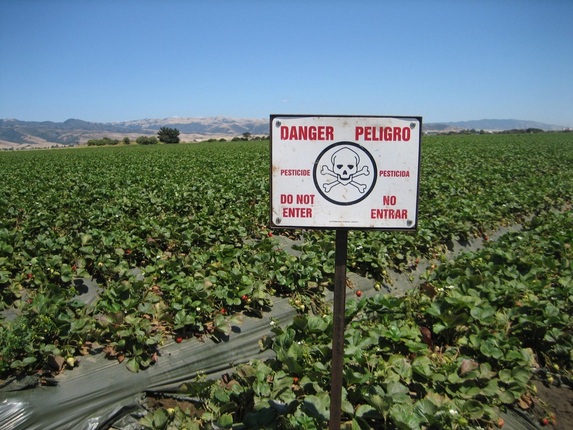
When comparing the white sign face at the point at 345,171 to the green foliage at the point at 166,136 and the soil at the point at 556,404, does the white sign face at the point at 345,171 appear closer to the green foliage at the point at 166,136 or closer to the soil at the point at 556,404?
the soil at the point at 556,404

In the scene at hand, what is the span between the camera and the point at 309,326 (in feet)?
9.75

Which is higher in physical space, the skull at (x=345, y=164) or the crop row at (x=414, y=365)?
the skull at (x=345, y=164)

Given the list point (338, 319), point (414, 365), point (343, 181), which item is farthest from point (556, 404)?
point (343, 181)

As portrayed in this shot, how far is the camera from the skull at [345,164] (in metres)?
1.81

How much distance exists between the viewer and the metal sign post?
1787 mm

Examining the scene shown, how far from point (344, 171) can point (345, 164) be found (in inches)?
1.3

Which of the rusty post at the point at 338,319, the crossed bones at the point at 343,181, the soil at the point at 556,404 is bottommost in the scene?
the soil at the point at 556,404

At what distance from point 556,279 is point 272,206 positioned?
356 cm

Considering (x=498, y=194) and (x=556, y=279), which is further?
(x=498, y=194)

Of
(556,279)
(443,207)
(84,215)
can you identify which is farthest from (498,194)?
(84,215)

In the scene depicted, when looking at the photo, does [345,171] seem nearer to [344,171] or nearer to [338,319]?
[344,171]

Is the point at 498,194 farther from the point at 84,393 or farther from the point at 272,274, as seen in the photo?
the point at 84,393

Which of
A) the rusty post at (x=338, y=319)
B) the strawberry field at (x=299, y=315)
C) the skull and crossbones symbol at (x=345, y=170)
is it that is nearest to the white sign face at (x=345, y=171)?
the skull and crossbones symbol at (x=345, y=170)

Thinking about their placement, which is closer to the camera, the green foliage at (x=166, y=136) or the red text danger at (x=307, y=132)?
the red text danger at (x=307, y=132)
